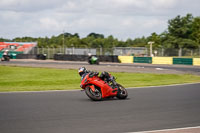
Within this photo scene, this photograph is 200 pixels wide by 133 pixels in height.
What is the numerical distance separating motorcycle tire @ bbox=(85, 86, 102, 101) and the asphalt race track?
210 mm

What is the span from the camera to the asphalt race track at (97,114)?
711 cm

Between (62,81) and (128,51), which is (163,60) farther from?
(62,81)

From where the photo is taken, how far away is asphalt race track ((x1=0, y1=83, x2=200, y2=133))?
711cm

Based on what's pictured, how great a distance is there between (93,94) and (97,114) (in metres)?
2.48

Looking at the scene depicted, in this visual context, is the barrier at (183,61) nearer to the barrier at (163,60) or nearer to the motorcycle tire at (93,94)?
the barrier at (163,60)

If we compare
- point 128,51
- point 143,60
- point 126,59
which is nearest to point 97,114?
point 143,60

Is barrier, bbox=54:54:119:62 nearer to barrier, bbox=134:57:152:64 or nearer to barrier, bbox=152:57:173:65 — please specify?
barrier, bbox=134:57:152:64

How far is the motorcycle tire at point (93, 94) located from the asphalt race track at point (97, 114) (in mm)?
210

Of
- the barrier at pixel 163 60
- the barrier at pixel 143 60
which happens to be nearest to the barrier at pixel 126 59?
the barrier at pixel 143 60

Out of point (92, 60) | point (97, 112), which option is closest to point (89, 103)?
point (97, 112)

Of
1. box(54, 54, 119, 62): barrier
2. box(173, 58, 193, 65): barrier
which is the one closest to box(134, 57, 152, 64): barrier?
box(54, 54, 119, 62): barrier

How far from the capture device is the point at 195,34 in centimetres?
7931

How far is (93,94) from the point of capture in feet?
36.6

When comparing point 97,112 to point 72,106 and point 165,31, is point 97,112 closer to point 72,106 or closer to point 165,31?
point 72,106
